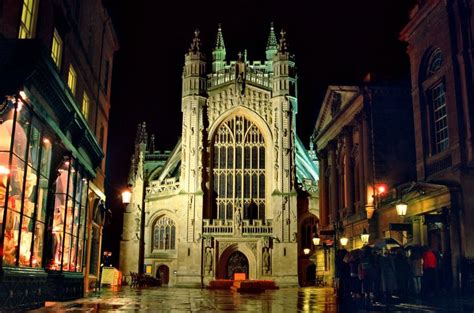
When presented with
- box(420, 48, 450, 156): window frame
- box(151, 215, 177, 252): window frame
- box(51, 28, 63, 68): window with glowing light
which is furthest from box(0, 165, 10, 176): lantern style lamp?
box(151, 215, 177, 252): window frame

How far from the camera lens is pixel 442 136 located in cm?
2411

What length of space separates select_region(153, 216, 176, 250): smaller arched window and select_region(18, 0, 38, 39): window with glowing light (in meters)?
39.7

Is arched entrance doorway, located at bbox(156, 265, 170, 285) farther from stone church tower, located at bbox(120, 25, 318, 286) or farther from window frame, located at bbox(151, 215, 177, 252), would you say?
window frame, located at bbox(151, 215, 177, 252)

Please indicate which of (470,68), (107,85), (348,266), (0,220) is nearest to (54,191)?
(0,220)

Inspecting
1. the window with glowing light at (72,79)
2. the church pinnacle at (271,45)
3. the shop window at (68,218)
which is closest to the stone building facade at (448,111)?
the shop window at (68,218)

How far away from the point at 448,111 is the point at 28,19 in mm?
16325

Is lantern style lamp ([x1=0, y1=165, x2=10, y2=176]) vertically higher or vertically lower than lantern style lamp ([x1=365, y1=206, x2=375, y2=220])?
lower

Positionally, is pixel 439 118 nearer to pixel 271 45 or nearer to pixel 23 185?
pixel 23 185

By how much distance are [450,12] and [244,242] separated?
1244 inches

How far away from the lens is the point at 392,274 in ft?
61.7

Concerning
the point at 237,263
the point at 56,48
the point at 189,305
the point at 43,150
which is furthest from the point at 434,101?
the point at 237,263

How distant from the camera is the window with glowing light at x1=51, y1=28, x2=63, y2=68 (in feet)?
55.7

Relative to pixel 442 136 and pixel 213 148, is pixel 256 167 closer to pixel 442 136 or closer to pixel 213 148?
pixel 213 148

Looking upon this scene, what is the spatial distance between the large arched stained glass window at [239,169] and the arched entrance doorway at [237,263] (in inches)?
138
